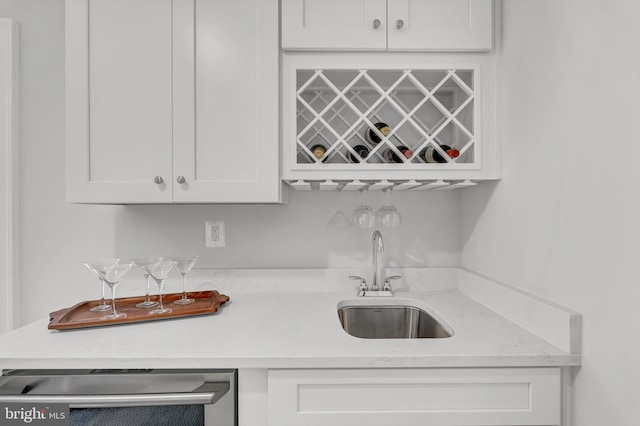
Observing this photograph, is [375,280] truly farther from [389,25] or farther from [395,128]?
[389,25]

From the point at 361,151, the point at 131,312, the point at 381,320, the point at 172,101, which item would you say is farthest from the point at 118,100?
the point at 381,320

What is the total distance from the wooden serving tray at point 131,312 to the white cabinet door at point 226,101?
406mm

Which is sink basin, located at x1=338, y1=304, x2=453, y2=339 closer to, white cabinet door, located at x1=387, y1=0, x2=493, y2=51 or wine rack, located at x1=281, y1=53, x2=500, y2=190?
wine rack, located at x1=281, y1=53, x2=500, y2=190

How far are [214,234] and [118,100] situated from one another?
688 mm

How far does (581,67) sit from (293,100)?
929 mm

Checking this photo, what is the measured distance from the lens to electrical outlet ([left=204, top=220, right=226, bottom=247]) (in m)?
1.80

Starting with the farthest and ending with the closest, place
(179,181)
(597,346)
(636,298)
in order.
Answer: (179,181), (597,346), (636,298)

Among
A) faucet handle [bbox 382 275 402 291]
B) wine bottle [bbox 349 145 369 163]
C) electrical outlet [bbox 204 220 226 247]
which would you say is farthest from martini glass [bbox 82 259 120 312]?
faucet handle [bbox 382 275 402 291]

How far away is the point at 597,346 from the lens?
3.12 feet

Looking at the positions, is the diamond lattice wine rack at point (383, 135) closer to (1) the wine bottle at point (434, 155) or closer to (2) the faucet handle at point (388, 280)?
(1) the wine bottle at point (434, 155)

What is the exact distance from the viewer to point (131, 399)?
101cm

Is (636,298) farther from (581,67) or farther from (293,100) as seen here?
(293,100)

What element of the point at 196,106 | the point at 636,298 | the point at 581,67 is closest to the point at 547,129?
the point at 581,67

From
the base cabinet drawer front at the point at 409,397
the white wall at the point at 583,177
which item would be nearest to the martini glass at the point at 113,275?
the base cabinet drawer front at the point at 409,397
